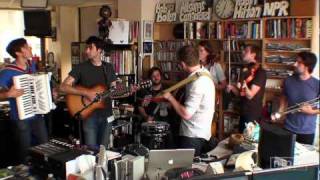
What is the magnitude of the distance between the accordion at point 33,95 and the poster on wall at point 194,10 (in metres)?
2.25

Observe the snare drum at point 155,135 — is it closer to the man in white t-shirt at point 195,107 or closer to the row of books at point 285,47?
the man in white t-shirt at point 195,107

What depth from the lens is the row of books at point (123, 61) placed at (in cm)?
504

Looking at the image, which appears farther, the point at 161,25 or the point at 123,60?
the point at 161,25

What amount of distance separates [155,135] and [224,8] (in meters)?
1.93

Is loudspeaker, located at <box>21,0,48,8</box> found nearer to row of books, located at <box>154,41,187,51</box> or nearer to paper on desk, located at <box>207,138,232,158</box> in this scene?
row of books, located at <box>154,41,187,51</box>

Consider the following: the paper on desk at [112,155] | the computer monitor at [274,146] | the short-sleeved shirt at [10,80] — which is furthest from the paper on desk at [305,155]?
the short-sleeved shirt at [10,80]

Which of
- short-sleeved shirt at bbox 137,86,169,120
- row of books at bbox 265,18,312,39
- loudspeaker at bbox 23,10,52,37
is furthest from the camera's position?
loudspeaker at bbox 23,10,52,37

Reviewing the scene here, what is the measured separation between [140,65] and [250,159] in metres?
3.36

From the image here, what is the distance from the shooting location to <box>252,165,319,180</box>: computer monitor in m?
1.49

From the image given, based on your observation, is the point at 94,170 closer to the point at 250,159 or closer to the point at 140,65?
the point at 250,159

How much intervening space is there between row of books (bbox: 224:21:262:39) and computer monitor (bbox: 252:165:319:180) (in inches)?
116

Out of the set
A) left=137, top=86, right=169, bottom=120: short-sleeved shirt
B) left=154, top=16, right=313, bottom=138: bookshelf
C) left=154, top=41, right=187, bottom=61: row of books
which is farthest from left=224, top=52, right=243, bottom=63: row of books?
left=137, top=86, right=169, bottom=120: short-sleeved shirt

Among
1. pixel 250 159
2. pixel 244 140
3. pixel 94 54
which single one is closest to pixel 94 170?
pixel 250 159

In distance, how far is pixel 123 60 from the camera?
5.10 meters
